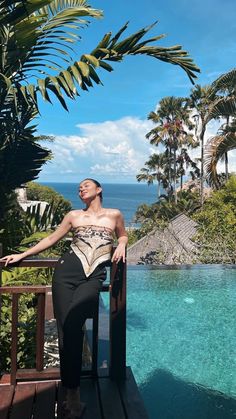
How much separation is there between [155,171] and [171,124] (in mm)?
8192

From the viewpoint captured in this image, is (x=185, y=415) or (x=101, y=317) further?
(x=101, y=317)

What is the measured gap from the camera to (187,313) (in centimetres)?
665

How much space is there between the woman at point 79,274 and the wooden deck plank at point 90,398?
0.08 m

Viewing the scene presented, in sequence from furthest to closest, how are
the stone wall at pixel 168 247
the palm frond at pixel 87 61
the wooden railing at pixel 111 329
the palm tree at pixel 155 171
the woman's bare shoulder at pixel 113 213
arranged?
the palm tree at pixel 155 171 → the stone wall at pixel 168 247 → the palm frond at pixel 87 61 → the wooden railing at pixel 111 329 → the woman's bare shoulder at pixel 113 213

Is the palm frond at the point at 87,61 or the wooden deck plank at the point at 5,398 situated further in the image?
the palm frond at the point at 87,61

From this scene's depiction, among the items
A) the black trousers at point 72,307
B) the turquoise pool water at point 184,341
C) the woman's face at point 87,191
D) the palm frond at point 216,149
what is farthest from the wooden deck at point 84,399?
the palm frond at point 216,149

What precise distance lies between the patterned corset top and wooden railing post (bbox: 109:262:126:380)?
1.18 ft

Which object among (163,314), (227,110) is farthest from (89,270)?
(227,110)

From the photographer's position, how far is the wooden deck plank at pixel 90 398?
240 centimetres

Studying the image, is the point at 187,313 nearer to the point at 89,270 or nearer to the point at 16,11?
the point at 89,270

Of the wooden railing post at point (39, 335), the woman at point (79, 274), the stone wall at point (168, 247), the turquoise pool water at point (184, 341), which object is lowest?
the turquoise pool water at point (184, 341)

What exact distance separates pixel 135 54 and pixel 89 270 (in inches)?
101

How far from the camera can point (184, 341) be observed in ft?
17.9

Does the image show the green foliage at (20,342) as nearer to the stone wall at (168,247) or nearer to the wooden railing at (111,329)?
the wooden railing at (111,329)
